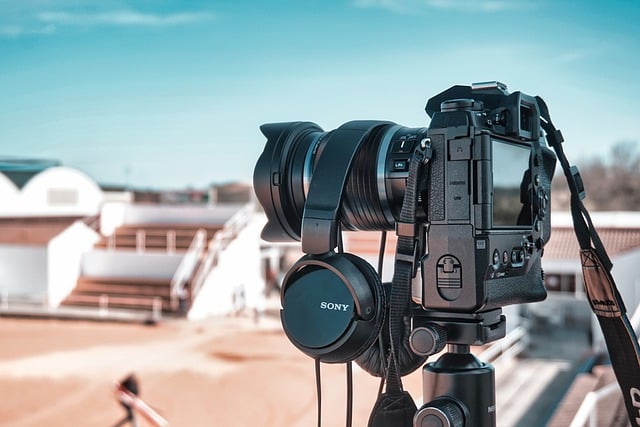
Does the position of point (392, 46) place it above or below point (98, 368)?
above

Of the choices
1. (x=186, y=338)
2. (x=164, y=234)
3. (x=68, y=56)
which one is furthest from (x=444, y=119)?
(x=68, y=56)

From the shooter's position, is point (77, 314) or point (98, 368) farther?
point (77, 314)

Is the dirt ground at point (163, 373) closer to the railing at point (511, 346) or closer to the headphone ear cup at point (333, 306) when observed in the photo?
the railing at point (511, 346)

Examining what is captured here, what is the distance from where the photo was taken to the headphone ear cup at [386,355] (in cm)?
48

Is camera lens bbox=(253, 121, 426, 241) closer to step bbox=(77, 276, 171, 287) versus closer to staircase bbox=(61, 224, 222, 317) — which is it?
staircase bbox=(61, 224, 222, 317)

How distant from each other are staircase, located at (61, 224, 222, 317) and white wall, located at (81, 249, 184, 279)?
4 centimetres

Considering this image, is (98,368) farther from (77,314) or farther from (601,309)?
(601,309)

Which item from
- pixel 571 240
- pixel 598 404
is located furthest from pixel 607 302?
pixel 571 240

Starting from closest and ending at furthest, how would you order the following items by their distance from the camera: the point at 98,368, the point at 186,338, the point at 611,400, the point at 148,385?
the point at 611,400 → the point at 148,385 → the point at 98,368 → the point at 186,338

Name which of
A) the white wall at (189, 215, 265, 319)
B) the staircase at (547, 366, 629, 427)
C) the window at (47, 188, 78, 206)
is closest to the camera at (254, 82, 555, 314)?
the staircase at (547, 366, 629, 427)

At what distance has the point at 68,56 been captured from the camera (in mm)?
14203

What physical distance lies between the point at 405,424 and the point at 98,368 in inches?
235

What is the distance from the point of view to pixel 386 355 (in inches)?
19.5

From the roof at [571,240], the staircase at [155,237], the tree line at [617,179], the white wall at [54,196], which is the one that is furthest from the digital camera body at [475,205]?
the white wall at [54,196]
